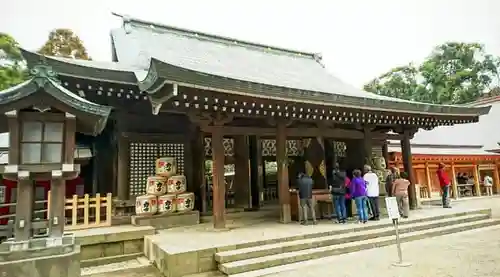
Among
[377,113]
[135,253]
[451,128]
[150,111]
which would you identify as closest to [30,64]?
[150,111]

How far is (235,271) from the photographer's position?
4840 mm

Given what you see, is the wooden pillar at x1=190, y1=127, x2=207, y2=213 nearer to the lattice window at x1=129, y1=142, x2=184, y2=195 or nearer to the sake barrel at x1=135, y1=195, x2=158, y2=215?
the lattice window at x1=129, y1=142, x2=184, y2=195

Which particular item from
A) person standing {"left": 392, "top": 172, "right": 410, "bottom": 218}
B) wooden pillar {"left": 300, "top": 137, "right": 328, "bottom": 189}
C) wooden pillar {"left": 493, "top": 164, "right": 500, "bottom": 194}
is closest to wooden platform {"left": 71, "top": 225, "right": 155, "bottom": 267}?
wooden pillar {"left": 300, "top": 137, "right": 328, "bottom": 189}

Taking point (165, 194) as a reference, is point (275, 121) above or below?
above

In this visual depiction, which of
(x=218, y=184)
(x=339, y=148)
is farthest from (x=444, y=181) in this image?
(x=218, y=184)

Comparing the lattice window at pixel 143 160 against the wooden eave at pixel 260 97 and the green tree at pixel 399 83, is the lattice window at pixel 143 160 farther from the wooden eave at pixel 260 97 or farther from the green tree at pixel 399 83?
the green tree at pixel 399 83

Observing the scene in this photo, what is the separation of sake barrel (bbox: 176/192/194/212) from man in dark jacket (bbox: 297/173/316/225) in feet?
9.09

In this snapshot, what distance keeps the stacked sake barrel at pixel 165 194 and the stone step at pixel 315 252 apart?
3.00 m

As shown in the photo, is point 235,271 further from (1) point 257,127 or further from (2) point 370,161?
(2) point 370,161

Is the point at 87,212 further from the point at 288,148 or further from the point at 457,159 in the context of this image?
the point at 457,159

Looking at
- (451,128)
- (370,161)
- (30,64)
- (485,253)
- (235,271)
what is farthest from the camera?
(451,128)

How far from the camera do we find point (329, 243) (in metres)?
6.16

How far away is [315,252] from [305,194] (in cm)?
197

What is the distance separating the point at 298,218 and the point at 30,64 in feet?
22.7
